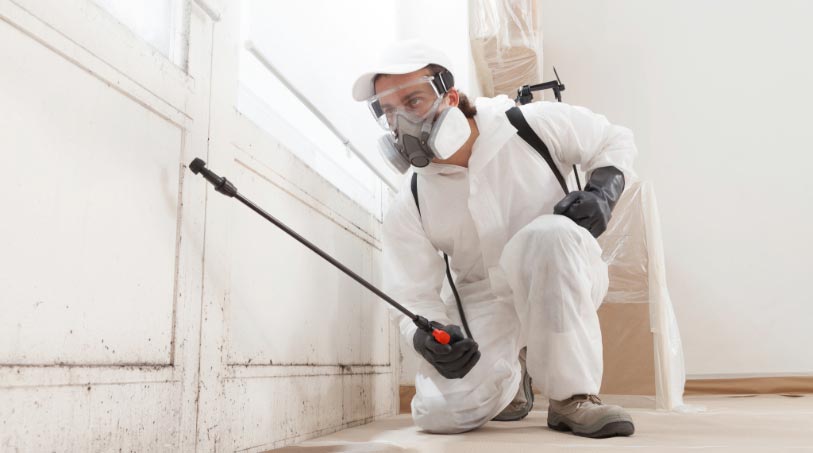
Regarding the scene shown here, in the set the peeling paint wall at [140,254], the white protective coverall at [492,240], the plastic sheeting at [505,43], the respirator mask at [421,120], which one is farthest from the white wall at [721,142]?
the peeling paint wall at [140,254]

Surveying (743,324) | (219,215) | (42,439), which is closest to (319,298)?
(219,215)

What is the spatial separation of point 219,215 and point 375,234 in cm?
112

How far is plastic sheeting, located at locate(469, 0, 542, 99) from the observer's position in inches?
111

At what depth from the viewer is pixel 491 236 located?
171 centimetres

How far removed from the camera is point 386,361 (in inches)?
88.9

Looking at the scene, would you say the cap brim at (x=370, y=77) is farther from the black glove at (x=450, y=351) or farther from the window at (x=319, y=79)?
the black glove at (x=450, y=351)

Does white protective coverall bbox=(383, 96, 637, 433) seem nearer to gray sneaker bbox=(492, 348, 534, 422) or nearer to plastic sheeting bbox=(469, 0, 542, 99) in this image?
gray sneaker bbox=(492, 348, 534, 422)

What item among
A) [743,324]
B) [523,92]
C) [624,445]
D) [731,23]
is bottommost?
[624,445]

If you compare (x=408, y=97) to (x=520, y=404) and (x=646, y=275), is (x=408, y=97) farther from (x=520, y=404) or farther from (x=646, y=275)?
(x=646, y=275)

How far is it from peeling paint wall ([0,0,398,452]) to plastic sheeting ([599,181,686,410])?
4.45 ft

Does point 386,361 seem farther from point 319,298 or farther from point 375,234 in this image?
point 319,298

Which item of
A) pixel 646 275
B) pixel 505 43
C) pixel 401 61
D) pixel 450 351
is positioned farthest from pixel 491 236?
pixel 505 43

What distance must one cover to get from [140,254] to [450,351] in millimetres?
818

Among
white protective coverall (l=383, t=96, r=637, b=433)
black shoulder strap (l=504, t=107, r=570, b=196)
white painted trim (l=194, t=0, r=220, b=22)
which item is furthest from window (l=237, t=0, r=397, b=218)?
black shoulder strap (l=504, t=107, r=570, b=196)
